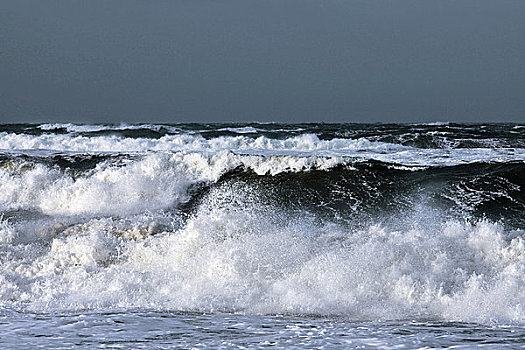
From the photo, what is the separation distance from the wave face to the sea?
0.02 metres

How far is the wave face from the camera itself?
5258mm

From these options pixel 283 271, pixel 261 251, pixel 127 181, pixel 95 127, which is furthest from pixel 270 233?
pixel 95 127

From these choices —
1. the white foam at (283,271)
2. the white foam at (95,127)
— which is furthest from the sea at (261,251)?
the white foam at (95,127)

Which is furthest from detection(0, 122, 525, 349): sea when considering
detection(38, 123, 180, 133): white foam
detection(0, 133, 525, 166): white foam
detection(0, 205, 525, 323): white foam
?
detection(38, 123, 180, 133): white foam

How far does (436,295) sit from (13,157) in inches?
322

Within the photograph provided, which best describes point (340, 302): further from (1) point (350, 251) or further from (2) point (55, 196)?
(2) point (55, 196)

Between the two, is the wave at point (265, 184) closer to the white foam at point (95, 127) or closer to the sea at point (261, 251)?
the sea at point (261, 251)

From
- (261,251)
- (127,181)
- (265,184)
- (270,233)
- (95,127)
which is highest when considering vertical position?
(95,127)

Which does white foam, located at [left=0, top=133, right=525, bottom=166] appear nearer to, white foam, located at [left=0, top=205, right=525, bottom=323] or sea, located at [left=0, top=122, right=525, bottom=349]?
sea, located at [left=0, top=122, right=525, bottom=349]

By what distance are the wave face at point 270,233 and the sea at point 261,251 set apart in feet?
0.07

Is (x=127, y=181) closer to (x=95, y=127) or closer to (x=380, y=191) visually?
(x=380, y=191)

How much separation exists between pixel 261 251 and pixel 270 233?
1.94ft

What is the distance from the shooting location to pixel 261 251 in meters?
6.26

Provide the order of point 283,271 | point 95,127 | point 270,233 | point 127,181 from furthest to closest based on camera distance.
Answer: point 95,127 < point 127,181 < point 270,233 < point 283,271
